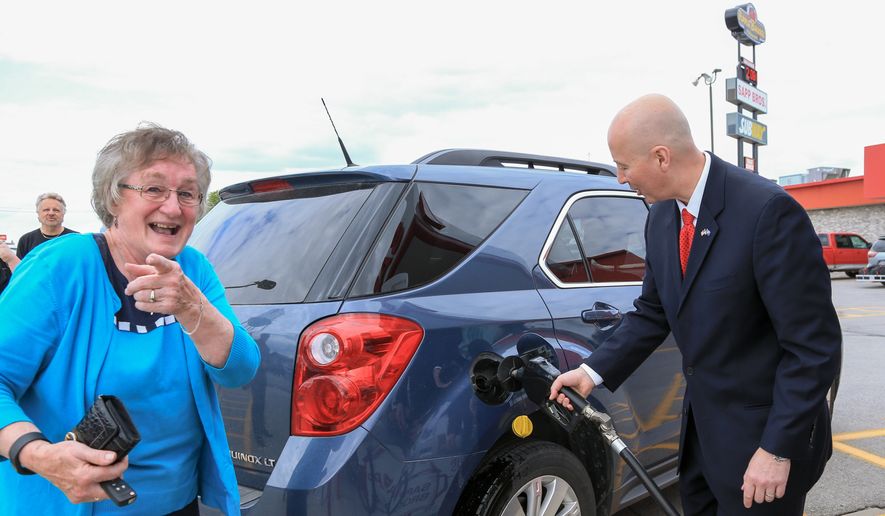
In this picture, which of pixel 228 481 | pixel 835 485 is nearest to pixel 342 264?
pixel 228 481

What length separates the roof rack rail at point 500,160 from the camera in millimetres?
2922

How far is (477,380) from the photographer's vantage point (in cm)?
230

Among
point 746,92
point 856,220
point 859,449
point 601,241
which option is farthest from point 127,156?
point 856,220

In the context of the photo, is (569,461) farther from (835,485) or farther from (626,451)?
(835,485)

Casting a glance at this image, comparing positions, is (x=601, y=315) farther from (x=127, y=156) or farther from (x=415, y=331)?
(x=127, y=156)

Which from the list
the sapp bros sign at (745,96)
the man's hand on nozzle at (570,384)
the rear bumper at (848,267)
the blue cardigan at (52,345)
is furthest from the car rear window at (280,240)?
the rear bumper at (848,267)

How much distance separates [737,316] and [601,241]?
1352mm

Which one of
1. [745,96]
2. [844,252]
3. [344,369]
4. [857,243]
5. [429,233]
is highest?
[745,96]

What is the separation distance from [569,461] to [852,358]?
292 inches

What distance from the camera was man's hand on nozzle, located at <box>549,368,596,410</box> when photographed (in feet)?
7.34

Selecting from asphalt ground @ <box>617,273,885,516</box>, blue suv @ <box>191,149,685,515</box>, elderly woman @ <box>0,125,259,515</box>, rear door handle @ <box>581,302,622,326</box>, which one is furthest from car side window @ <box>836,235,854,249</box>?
elderly woman @ <box>0,125,259,515</box>

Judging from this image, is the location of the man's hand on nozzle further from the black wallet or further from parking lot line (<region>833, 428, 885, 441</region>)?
parking lot line (<region>833, 428, 885, 441</region>)

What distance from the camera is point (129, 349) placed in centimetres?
158

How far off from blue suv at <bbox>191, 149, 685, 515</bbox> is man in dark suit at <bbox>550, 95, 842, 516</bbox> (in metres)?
0.59
